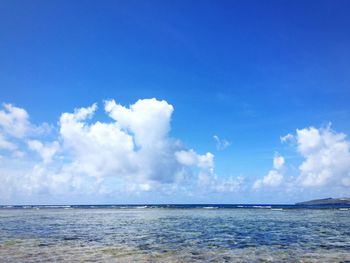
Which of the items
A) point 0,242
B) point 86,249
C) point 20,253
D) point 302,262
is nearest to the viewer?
point 302,262

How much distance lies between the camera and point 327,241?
109 ft

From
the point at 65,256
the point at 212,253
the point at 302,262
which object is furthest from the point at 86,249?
the point at 302,262

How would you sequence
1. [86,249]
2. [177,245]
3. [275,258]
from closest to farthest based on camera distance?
1. [275,258]
2. [86,249]
3. [177,245]

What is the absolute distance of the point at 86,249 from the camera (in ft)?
93.3

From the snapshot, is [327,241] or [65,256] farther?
[327,241]

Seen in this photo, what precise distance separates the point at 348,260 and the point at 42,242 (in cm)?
2627

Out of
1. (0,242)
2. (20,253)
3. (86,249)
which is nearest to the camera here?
(20,253)

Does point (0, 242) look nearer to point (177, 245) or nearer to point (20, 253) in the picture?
point (20, 253)

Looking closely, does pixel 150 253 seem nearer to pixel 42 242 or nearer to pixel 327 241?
pixel 42 242

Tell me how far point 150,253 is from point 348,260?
13.9 meters

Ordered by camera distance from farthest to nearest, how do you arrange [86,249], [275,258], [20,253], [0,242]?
[0,242] < [86,249] < [20,253] < [275,258]

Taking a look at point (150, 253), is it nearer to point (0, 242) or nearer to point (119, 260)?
point (119, 260)

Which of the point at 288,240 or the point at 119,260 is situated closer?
the point at 119,260

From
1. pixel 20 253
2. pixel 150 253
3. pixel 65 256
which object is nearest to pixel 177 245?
pixel 150 253
